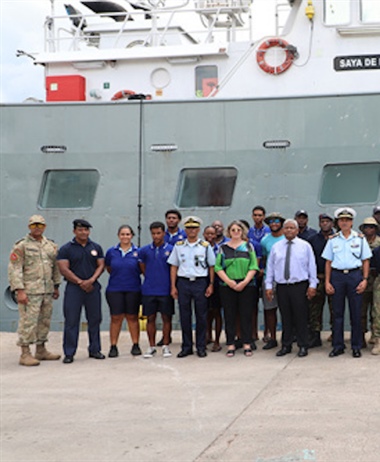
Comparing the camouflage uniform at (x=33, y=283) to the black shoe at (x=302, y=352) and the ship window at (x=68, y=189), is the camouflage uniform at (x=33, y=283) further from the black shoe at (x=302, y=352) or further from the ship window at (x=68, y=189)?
the black shoe at (x=302, y=352)

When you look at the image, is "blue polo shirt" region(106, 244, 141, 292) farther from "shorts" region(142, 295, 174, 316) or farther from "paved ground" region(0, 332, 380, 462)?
"paved ground" region(0, 332, 380, 462)

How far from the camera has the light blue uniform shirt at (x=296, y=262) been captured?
29.4 ft

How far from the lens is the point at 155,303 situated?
30.8 feet

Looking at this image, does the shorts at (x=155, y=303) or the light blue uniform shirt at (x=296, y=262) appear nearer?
the light blue uniform shirt at (x=296, y=262)

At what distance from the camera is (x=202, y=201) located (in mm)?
11398

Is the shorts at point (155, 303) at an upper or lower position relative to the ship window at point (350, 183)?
lower

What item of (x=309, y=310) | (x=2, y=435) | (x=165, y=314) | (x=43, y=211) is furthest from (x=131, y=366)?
(x=43, y=211)

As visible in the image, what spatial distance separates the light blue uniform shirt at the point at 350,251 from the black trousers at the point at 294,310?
0.44 metres

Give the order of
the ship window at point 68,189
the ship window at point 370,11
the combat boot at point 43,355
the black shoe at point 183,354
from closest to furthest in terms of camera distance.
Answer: the black shoe at point 183,354, the combat boot at point 43,355, the ship window at point 370,11, the ship window at point 68,189

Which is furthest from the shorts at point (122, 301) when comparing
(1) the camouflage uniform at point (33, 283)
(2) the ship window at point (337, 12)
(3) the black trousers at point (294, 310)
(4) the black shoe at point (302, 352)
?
(2) the ship window at point (337, 12)

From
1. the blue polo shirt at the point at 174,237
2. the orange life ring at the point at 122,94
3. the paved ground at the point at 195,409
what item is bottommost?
the paved ground at the point at 195,409

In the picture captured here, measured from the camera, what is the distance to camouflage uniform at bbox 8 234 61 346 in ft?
30.3

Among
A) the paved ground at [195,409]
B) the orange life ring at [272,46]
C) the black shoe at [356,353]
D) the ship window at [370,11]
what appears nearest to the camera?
the paved ground at [195,409]

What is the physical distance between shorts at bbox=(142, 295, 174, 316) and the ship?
214 cm
